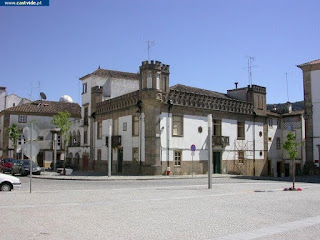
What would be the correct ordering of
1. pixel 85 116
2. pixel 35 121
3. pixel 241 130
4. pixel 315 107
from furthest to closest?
pixel 35 121 < pixel 85 116 < pixel 241 130 < pixel 315 107

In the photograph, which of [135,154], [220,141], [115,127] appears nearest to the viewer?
[135,154]

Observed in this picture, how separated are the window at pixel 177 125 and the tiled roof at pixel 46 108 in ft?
94.6

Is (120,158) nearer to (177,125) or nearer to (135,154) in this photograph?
(135,154)

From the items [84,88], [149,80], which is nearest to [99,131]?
[84,88]

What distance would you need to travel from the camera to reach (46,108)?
60.2 metres

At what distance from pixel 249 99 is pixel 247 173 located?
8.45 meters

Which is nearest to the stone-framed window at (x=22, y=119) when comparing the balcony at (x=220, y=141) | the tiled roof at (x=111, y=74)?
the tiled roof at (x=111, y=74)

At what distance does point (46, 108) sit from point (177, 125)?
3136 centimetres

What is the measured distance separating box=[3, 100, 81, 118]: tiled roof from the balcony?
29.0 m

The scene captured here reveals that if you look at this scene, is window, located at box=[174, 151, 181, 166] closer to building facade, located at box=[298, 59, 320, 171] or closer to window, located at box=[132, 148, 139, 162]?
window, located at box=[132, 148, 139, 162]

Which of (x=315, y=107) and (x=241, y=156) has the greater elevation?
(x=315, y=107)

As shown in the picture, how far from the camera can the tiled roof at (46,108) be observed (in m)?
58.2

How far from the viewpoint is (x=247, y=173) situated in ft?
136

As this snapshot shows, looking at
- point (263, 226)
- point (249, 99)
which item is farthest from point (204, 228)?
point (249, 99)
